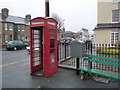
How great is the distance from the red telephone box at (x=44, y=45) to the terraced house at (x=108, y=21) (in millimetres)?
12273

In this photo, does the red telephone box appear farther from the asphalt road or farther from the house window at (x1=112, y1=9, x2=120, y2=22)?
the house window at (x1=112, y1=9, x2=120, y2=22)

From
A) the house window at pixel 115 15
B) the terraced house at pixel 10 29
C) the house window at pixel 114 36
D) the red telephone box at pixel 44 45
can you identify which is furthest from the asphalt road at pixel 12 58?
the terraced house at pixel 10 29

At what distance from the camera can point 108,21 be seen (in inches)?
642

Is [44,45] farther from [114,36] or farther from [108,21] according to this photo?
[108,21]

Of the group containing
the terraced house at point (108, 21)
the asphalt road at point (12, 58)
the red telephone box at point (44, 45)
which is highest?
the terraced house at point (108, 21)

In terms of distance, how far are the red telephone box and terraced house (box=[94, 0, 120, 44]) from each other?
12.3m

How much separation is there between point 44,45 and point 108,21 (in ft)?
46.8

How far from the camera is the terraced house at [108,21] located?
1573cm

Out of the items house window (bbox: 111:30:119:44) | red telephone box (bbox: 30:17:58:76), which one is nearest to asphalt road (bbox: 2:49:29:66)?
red telephone box (bbox: 30:17:58:76)

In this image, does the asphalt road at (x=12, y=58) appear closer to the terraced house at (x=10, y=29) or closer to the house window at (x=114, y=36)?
the house window at (x=114, y=36)

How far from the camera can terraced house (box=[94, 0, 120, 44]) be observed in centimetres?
1573

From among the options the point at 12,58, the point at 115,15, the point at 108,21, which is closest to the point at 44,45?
the point at 12,58

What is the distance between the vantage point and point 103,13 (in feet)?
53.9

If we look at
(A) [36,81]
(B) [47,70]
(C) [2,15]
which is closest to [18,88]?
(A) [36,81]
